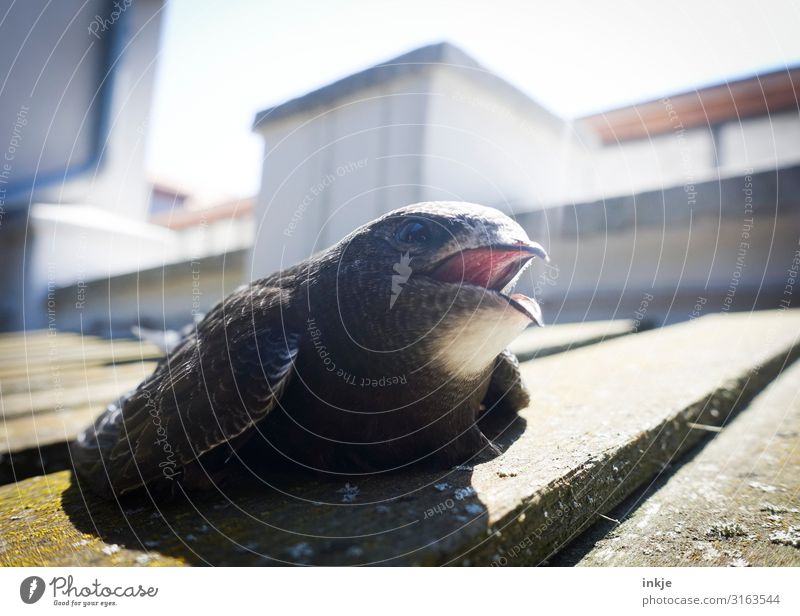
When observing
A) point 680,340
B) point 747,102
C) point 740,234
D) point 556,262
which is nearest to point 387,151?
point 556,262

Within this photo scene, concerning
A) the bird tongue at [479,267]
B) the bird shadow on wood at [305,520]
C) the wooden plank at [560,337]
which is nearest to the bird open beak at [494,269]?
the bird tongue at [479,267]

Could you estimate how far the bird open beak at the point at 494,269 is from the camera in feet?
3.09

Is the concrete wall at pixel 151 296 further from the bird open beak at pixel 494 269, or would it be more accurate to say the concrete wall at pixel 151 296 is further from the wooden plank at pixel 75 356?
the bird open beak at pixel 494 269

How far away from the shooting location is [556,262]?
70.4 inches

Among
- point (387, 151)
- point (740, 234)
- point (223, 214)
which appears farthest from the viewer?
point (740, 234)

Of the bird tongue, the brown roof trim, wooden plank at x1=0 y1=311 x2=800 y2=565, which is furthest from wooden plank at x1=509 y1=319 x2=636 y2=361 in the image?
the bird tongue

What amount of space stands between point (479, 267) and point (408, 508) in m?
0.44

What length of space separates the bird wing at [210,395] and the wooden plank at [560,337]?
3.22 feet

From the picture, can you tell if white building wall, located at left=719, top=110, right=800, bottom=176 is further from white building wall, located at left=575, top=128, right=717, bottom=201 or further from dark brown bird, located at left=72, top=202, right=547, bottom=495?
dark brown bird, located at left=72, top=202, right=547, bottom=495

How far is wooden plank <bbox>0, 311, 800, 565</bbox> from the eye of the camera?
77 cm

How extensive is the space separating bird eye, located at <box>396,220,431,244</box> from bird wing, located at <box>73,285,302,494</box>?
276mm

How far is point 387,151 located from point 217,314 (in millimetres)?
554

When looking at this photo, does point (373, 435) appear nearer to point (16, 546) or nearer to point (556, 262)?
point (16, 546)
